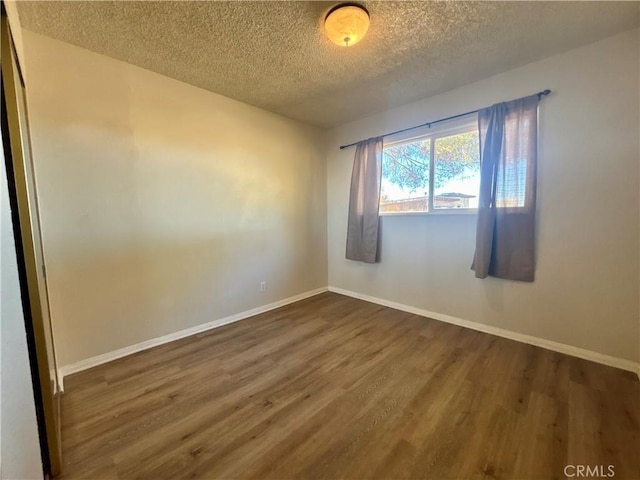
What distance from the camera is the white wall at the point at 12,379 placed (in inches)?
33.1

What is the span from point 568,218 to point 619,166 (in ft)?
1.56

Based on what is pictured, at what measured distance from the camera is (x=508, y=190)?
2.43 metres

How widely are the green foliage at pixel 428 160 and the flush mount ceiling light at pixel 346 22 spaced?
1688 mm

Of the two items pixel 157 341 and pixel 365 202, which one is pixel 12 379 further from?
pixel 365 202

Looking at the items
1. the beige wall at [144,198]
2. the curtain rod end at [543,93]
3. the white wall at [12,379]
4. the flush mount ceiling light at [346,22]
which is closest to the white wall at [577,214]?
the curtain rod end at [543,93]

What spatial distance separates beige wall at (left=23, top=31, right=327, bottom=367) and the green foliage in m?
1.45

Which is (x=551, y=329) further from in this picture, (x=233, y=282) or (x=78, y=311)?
(x=78, y=311)

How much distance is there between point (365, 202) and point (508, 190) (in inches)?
62.8

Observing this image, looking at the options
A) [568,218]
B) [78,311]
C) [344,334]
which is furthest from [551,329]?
[78,311]

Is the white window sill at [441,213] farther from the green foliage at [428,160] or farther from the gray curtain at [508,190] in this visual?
the green foliage at [428,160]

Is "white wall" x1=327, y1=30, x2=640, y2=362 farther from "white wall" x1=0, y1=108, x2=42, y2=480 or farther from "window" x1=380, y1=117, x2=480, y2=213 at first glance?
"white wall" x1=0, y1=108, x2=42, y2=480

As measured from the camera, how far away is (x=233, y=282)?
3.06 metres

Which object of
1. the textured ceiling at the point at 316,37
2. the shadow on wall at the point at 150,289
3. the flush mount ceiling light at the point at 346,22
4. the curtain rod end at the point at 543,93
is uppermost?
the textured ceiling at the point at 316,37

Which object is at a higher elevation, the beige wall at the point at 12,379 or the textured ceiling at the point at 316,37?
the textured ceiling at the point at 316,37
